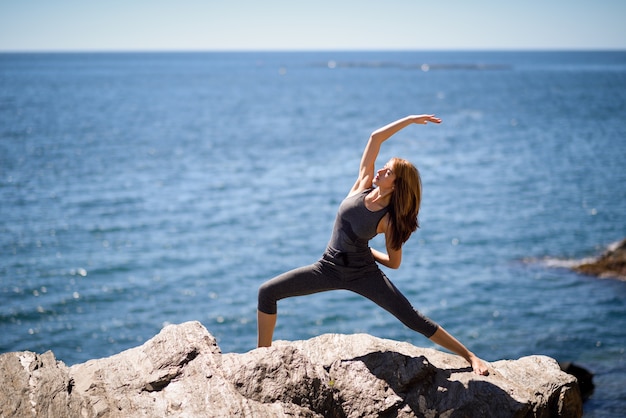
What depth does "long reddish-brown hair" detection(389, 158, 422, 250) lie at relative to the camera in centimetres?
743

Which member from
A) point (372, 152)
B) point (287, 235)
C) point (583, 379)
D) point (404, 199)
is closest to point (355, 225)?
point (404, 199)

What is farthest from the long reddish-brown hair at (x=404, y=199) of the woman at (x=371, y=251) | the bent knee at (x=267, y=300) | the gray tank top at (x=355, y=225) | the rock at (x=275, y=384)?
the bent knee at (x=267, y=300)

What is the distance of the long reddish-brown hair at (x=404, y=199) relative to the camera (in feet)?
24.4

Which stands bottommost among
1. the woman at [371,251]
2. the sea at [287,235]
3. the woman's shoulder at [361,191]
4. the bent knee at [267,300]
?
the sea at [287,235]

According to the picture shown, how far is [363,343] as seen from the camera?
26.3ft

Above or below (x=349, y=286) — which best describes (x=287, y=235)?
below

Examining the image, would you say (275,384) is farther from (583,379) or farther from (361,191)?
(583,379)

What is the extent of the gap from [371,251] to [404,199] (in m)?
0.92

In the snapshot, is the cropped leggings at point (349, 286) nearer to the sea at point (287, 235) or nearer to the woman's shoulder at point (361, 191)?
the woman's shoulder at point (361, 191)

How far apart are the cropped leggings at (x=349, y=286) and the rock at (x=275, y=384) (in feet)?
1.54

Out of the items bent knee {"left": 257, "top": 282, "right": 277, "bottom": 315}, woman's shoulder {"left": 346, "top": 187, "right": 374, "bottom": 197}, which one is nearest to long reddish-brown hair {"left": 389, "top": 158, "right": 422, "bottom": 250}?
woman's shoulder {"left": 346, "top": 187, "right": 374, "bottom": 197}

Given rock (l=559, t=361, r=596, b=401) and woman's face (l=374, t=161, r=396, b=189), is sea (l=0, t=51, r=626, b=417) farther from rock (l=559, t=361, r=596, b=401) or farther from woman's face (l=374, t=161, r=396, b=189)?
woman's face (l=374, t=161, r=396, b=189)

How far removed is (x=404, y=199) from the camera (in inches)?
294

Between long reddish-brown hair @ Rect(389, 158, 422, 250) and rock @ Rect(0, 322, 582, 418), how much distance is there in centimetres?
Result: 154
